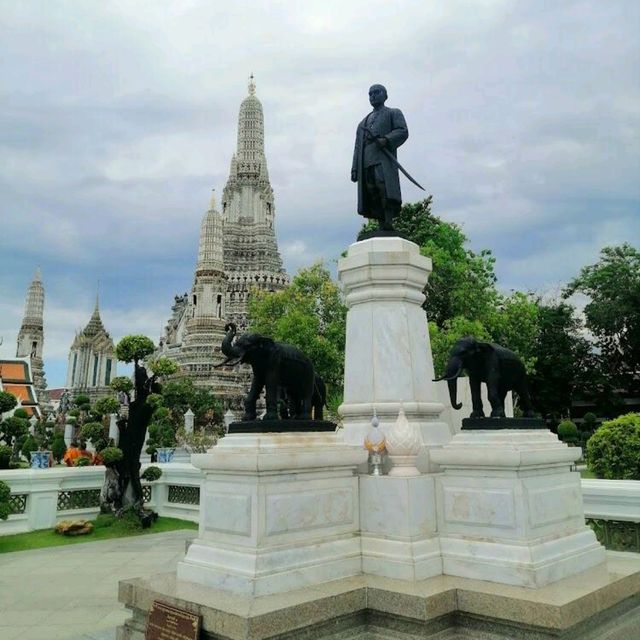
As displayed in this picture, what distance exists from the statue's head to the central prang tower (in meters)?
62.1

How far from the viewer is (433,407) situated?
6.96 m

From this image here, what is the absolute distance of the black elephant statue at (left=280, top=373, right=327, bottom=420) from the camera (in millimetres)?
6789

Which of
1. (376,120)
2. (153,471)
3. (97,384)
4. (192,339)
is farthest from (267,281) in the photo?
(376,120)

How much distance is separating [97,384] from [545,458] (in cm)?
9007

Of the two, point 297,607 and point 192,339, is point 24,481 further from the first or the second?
point 192,339

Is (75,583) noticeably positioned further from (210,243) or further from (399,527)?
(210,243)

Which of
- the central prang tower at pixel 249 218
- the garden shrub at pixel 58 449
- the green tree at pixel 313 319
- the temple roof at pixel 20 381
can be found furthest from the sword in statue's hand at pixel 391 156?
the central prang tower at pixel 249 218

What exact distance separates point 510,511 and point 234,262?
68817 mm

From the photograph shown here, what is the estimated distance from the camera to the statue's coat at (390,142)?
25.6 ft

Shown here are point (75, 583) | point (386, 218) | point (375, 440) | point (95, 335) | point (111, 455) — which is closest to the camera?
point (375, 440)

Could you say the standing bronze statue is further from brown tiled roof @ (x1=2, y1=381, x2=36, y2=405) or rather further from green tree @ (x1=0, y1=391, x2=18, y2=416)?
brown tiled roof @ (x1=2, y1=381, x2=36, y2=405)

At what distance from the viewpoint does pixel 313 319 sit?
104 feet

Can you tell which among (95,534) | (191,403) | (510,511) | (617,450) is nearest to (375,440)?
(510,511)

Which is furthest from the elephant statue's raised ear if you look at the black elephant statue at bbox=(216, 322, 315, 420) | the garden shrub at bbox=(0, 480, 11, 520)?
the garden shrub at bbox=(0, 480, 11, 520)
